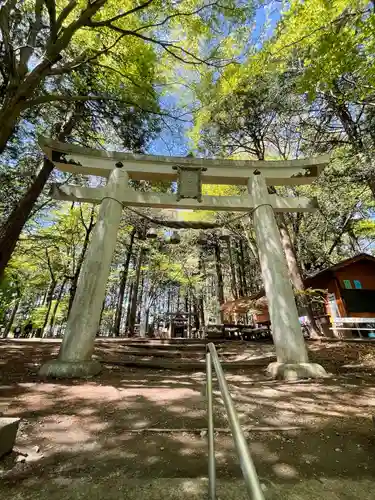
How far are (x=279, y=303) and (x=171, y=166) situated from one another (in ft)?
12.0

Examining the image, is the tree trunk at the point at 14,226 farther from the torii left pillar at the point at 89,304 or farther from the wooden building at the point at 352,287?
the wooden building at the point at 352,287

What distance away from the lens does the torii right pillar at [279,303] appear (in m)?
3.93

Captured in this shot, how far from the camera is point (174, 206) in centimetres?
528

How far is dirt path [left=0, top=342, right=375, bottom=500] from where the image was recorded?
57.4 inches

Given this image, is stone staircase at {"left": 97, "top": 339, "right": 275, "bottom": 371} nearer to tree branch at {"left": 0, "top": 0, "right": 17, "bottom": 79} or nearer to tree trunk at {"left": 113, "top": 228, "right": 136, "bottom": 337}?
tree branch at {"left": 0, "top": 0, "right": 17, "bottom": 79}

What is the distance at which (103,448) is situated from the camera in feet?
6.28

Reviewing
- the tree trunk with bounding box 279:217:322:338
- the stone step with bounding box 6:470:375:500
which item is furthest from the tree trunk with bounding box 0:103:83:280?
the tree trunk with bounding box 279:217:322:338

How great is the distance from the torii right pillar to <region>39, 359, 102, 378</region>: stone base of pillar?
308 cm

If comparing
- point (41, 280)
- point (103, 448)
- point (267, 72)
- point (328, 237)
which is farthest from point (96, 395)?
point (41, 280)

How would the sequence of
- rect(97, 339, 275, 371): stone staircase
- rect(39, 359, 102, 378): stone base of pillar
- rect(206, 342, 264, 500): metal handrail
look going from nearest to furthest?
rect(206, 342, 264, 500): metal handrail < rect(39, 359, 102, 378): stone base of pillar < rect(97, 339, 275, 371): stone staircase

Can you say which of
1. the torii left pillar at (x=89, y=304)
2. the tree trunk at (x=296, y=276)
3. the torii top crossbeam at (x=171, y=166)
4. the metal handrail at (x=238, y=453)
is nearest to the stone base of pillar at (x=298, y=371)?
the metal handrail at (x=238, y=453)

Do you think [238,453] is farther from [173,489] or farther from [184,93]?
[184,93]

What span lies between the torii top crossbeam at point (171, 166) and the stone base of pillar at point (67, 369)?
3803mm

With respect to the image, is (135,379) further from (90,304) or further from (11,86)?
(11,86)
